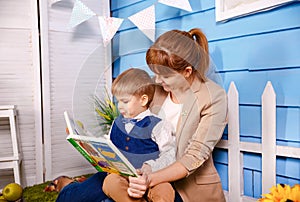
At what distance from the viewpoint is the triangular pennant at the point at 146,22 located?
54.6 inches

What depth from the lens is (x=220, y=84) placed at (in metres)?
1.49

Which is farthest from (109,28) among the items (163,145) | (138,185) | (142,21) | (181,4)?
(138,185)

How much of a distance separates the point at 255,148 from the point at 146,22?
2.22 ft

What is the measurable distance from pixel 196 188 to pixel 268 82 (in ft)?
1.61

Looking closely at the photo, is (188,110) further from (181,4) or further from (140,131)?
(181,4)

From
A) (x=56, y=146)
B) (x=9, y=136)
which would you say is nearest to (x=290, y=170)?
(x=56, y=146)

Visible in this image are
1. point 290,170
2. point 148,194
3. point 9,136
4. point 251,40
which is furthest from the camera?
point 9,136

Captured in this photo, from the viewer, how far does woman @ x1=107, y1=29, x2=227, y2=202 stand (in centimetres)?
128

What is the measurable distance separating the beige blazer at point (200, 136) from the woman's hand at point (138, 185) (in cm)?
16

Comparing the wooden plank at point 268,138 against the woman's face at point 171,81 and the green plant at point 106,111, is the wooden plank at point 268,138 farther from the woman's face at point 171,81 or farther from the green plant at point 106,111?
the green plant at point 106,111

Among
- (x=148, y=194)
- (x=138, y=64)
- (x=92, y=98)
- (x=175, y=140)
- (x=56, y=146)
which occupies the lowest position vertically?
(x=56, y=146)

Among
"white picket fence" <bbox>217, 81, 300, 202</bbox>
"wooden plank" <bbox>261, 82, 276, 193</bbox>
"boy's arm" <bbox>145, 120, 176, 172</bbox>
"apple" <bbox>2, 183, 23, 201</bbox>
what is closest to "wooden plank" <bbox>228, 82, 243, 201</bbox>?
"white picket fence" <bbox>217, 81, 300, 202</bbox>

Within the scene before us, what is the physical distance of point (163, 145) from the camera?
50.2 inches

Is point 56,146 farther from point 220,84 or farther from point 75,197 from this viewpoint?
point 220,84
